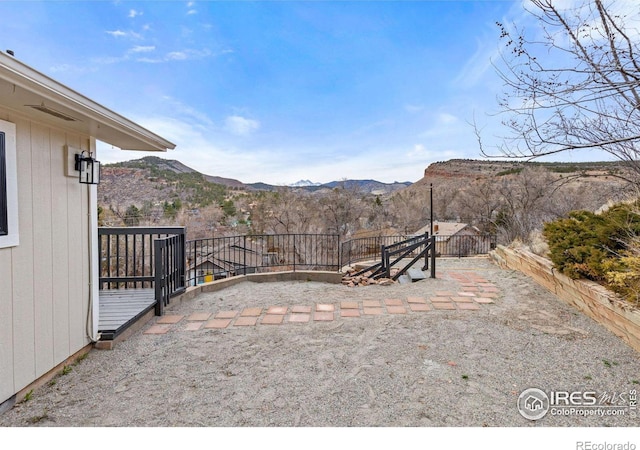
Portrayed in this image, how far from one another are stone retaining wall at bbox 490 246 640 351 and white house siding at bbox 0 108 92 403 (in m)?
5.11

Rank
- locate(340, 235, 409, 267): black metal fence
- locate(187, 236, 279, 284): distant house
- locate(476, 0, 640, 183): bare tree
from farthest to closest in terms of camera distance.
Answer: locate(340, 235, 409, 267): black metal fence < locate(187, 236, 279, 284): distant house < locate(476, 0, 640, 183): bare tree

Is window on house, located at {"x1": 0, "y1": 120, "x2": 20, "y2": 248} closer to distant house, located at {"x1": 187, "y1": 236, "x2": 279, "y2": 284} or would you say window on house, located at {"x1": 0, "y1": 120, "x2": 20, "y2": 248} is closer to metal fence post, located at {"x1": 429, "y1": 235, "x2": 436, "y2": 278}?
distant house, located at {"x1": 187, "y1": 236, "x2": 279, "y2": 284}

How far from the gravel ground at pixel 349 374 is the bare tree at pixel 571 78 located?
191 centimetres

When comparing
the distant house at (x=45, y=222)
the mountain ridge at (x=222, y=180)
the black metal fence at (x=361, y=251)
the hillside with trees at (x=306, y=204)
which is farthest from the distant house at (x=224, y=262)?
the mountain ridge at (x=222, y=180)

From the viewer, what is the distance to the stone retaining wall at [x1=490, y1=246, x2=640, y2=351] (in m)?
3.05

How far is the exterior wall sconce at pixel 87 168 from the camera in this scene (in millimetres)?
2818

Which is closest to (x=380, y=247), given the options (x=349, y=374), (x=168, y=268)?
(x=168, y=268)

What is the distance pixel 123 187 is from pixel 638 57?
22.9 m

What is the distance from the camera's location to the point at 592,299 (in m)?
3.71

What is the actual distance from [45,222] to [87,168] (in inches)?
25.8

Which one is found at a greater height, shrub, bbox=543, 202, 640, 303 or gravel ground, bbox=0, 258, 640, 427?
shrub, bbox=543, 202, 640, 303

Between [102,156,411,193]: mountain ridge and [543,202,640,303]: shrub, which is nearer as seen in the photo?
[543,202,640,303]: shrub

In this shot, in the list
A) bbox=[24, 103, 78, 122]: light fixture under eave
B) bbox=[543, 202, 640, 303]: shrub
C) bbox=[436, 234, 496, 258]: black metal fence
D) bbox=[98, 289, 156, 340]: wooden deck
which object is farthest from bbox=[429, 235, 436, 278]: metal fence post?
bbox=[436, 234, 496, 258]: black metal fence
